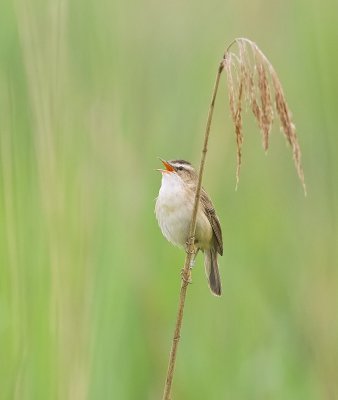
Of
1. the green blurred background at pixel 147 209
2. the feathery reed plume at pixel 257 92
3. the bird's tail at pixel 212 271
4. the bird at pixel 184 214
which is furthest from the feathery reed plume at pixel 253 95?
the bird at pixel 184 214

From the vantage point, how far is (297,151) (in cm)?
177

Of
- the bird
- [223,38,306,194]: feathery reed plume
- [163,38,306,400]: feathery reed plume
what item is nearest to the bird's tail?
the bird

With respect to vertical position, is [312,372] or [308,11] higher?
[308,11]

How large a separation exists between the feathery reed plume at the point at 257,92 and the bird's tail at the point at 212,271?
1124 mm

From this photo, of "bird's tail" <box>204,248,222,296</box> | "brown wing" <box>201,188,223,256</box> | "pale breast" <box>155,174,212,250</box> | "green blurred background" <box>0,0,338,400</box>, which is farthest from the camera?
"pale breast" <box>155,174,212,250</box>

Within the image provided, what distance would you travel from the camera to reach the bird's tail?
2.88 meters

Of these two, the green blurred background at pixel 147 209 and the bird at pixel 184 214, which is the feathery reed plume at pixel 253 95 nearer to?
the green blurred background at pixel 147 209

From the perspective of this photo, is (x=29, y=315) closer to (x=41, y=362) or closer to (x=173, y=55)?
(x=41, y=362)

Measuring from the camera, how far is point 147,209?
2762 mm

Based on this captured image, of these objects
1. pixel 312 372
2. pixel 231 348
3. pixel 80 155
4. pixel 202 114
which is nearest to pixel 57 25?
pixel 80 155

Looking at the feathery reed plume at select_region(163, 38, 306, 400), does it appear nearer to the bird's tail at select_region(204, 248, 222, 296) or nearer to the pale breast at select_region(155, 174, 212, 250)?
the bird's tail at select_region(204, 248, 222, 296)

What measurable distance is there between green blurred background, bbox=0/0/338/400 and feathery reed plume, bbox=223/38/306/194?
696 millimetres

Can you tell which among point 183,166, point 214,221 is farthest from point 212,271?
point 183,166

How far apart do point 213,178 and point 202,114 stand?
227 millimetres
